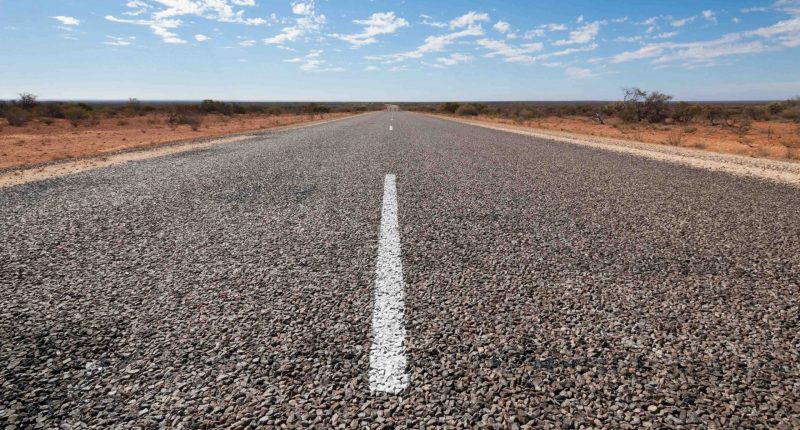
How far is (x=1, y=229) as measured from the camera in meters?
3.74

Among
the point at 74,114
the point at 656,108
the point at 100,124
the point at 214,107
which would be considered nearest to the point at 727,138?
the point at 656,108

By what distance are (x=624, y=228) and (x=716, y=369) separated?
2.14 metres

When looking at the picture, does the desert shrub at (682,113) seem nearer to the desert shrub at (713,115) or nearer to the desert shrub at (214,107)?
the desert shrub at (713,115)

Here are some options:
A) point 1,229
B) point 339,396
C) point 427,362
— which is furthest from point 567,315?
point 1,229

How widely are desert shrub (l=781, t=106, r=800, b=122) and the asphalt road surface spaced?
122ft

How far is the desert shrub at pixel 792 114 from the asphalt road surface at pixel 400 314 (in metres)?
37.2

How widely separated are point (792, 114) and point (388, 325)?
43.1 m

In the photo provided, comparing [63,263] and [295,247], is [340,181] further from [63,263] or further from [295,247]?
[63,263]

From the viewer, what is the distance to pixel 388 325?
2037 millimetres

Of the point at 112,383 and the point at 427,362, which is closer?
the point at 112,383

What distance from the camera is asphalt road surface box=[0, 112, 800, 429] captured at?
1.54 metres

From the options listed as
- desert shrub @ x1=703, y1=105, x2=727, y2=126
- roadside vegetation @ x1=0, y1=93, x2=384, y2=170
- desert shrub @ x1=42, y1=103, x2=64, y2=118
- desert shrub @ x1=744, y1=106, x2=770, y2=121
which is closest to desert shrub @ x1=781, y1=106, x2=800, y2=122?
desert shrub @ x1=744, y1=106, x2=770, y2=121

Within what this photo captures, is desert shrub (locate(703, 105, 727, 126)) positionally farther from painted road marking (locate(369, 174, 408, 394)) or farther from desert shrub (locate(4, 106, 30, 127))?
desert shrub (locate(4, 106, 30, 127))

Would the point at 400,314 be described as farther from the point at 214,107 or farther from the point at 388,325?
the point at 214,107
